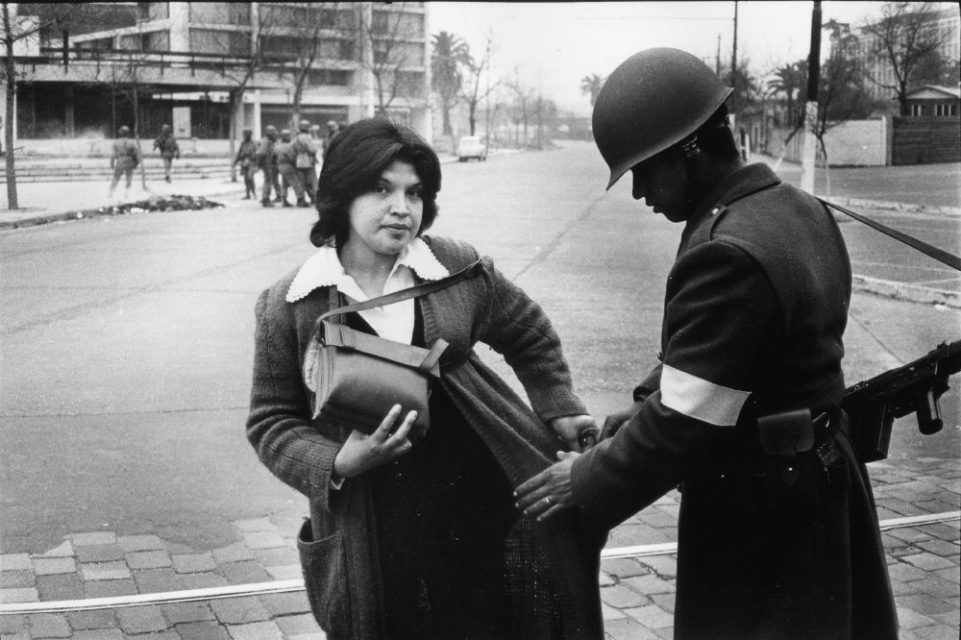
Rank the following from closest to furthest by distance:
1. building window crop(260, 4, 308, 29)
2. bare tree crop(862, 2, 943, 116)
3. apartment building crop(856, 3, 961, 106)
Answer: bare tree crop(862, 2, 943, 116) < building window crop(260, 4, 308, 29) < apartment building crop(856, 3, 961, 106)

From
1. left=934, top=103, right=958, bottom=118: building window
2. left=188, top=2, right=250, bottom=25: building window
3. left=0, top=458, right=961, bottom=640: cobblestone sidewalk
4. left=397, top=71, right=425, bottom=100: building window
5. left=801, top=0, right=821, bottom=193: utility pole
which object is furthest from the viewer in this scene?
left=397, top=71, right=425, bottom=100: building window

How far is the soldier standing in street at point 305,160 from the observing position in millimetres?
23422

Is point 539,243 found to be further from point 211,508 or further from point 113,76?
point 113,76

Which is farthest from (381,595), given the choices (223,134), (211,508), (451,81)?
(223,134)

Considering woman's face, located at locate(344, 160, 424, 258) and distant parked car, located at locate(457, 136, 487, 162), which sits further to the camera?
distant parked car, located at locate(457, 136, 487, 162)

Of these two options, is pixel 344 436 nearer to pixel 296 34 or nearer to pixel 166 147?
pixel 166 147

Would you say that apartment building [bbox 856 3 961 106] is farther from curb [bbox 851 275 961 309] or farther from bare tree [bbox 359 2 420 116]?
curb [bbox 851 275 961 309]

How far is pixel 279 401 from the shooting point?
253cm

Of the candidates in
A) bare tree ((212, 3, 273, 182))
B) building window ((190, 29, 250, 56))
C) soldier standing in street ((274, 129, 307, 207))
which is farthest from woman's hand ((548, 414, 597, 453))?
building window ((190, 29, 250, 56))

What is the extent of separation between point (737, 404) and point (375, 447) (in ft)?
2.42

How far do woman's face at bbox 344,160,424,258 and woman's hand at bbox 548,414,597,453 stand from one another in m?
0.59

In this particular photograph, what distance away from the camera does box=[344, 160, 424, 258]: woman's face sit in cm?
258

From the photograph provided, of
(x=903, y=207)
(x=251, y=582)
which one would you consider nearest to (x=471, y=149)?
(x=903, y=207)

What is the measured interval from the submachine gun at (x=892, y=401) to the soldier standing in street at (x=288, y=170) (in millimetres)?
21909
